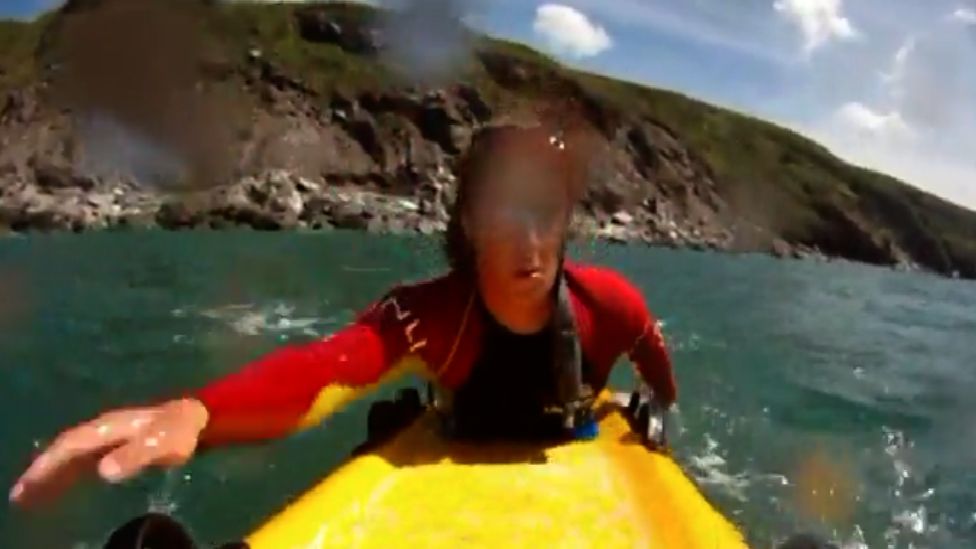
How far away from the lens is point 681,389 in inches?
464

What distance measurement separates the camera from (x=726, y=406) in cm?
1118

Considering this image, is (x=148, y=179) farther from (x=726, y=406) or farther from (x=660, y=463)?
(x=660, y=463)

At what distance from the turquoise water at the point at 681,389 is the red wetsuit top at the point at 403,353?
0.56 metres

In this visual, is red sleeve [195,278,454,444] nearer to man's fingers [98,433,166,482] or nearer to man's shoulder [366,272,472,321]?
man's shoulder [366,272,472,321]

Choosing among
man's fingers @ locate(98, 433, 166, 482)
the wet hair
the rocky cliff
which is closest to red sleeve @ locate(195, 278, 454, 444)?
the wet hair

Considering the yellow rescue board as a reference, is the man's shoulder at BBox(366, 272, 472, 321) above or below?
above

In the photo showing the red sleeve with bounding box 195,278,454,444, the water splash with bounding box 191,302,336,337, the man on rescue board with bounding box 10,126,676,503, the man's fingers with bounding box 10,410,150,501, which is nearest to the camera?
the man's fingers with bounding box 10,410,150,501

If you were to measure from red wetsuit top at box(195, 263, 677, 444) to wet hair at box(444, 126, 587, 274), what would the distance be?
154 mm

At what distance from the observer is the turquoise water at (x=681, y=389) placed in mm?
7109

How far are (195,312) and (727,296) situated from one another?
15449mm

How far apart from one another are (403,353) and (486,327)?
27 centimetres

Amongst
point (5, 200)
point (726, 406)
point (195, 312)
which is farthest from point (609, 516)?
point (5, 200)

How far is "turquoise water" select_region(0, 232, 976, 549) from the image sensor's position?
711cm

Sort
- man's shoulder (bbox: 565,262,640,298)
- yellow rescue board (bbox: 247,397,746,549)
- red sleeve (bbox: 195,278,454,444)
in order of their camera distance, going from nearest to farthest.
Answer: red sleeve (bbox: 195,278,454,444) < yellow rescue board (bbox: 247,397,746,549) < man's shoulder (bbox: 565,262,640,298)
